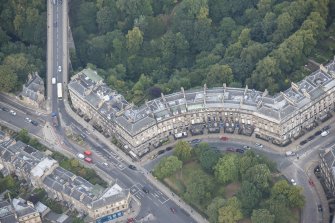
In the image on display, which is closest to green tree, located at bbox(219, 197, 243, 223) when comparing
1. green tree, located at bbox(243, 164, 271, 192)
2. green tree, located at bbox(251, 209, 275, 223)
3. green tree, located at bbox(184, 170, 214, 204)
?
green tree, located at bbox(251, 209, 275, 223)

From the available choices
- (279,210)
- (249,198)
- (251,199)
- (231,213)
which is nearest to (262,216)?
(279,210)

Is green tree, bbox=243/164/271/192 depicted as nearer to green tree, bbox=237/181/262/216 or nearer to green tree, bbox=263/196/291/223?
green tree, bbox=237/181/262/216

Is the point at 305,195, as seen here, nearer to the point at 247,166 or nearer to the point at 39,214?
the point at 247,166

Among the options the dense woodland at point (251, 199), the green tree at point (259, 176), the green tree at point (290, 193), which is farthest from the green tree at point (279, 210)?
the green tree at point (259, 176)

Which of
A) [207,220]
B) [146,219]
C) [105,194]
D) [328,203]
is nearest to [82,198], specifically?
[105,194]

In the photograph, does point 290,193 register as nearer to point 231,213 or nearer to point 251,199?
point 251,199

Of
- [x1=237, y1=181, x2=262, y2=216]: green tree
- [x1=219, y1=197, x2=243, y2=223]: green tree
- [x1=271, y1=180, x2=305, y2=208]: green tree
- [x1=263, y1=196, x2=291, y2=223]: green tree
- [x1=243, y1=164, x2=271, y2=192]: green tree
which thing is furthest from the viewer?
[x1=243, y1=164, x2=271, y2=192]: green tree
